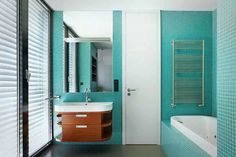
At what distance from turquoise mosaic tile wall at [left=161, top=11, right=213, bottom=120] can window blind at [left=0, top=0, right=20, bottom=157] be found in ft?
7.26

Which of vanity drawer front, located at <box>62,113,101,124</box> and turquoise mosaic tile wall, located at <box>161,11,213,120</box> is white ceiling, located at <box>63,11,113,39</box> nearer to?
turquoise mosaic tile wall, located at <box>161,11,213,120</box>

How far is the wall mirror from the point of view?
350 cm

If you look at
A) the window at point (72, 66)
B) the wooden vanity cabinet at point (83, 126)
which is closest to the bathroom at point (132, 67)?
the window at point (72, 66)

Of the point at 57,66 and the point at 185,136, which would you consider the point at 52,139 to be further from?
the point at 185,136

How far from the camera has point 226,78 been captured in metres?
1.27

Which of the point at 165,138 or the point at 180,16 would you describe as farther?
the point at 180,16

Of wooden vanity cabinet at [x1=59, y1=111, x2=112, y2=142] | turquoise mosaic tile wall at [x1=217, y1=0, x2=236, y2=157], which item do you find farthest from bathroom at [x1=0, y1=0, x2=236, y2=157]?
turquoise mosaic tile wall at [x1=217, y1=0, x2=236, y2=157]

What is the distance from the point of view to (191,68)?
3.49 metres

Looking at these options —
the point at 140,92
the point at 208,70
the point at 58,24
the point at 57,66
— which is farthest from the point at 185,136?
the point at 58,24

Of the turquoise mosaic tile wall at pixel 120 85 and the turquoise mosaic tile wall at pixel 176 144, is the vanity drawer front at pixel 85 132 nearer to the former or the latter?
the turquoise mosaic tile wall at pixel 120 85

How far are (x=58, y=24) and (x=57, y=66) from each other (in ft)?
2.33

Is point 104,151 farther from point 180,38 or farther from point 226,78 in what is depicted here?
point 226,78

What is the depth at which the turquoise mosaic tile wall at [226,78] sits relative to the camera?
1192 mm

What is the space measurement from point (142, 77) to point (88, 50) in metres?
1.01
